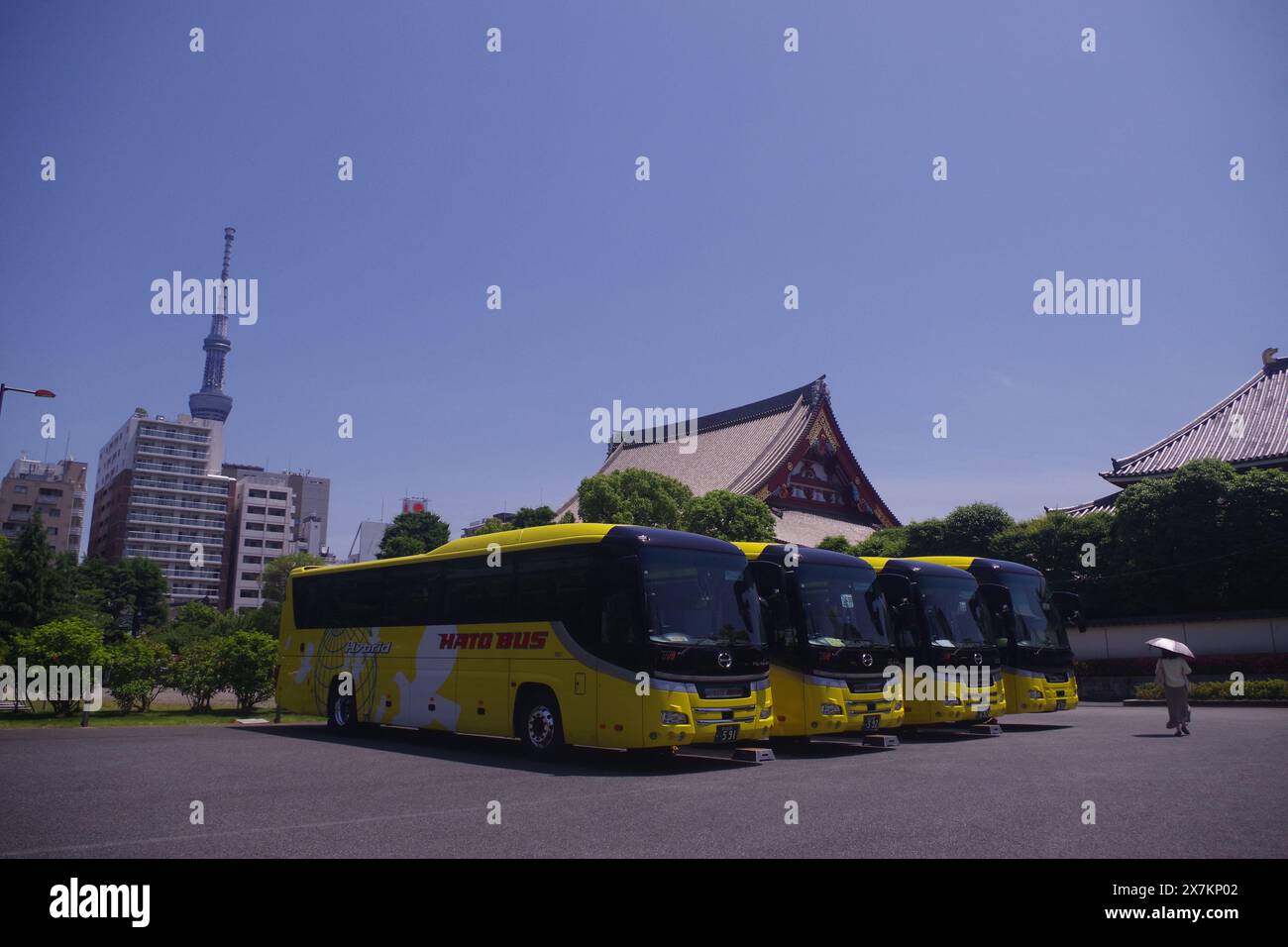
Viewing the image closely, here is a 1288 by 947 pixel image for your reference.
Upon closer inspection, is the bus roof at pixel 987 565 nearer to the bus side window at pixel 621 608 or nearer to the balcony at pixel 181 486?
the bus side window at pixel 621 608

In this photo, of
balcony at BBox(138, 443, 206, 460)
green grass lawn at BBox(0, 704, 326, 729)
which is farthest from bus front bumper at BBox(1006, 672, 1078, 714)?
balcony at BBox(138, 443, 206, 460)

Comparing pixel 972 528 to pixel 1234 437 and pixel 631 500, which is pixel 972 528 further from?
pixel 631 500

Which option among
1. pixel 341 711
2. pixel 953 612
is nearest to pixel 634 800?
pixel 341 711

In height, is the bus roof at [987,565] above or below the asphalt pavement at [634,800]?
above

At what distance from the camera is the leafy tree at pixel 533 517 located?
4944 cm

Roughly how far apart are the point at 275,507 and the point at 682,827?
115m

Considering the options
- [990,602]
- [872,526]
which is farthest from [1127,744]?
[872,526]

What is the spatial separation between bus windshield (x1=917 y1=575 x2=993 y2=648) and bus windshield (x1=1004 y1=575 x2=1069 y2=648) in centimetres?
124

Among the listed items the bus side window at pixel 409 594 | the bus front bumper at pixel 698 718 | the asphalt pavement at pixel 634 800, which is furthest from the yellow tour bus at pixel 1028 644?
the bus side window at pixel 409 594

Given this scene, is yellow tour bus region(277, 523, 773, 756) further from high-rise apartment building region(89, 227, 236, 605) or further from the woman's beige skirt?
high-rise apartment building region(89, 227, 236, 605)

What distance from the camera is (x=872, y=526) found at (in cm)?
5091

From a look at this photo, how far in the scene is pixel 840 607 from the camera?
1498 centimetres

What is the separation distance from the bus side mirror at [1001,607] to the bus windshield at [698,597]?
8369 millimetres
